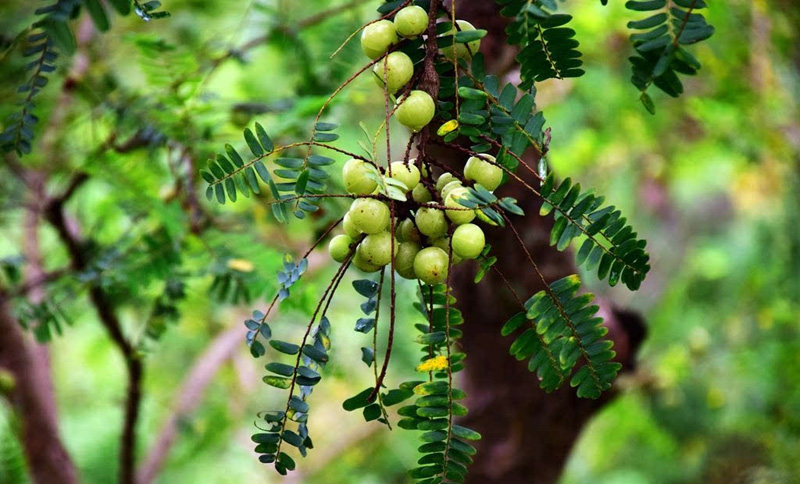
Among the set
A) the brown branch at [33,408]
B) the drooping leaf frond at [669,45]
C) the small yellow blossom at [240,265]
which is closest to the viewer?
the drooping leaf frond at [669,45]

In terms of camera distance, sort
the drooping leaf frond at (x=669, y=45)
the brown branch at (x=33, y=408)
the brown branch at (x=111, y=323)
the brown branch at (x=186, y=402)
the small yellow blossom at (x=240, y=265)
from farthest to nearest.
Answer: the brown branch at (x=186, y=402) → the brown branch at (x=33, y=408) → the brown branch at (x=111, y=323) → the small yellow blossom at (x=240, y=265) → the drooping leaf frond at (x=669, y=45)

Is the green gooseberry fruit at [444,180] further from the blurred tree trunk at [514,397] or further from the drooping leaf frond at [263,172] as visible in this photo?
the blurred tree trunk at [514,397]

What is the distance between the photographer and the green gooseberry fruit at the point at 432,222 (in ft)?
1.11

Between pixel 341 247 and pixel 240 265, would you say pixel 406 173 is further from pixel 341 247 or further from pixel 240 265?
pixel 240 265

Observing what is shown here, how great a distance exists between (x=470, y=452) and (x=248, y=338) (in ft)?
0.45

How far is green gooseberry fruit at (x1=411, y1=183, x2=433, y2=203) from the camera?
367mm

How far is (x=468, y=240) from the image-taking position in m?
0.33

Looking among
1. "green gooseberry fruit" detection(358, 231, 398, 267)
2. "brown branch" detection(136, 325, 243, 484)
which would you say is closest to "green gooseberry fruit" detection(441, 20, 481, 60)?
"green gooseberry fruit" detection(358, 231, 398, 267)

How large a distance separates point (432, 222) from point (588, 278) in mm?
1446

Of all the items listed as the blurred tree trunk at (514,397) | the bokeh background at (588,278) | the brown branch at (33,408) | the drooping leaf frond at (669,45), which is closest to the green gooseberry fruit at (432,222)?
the drooping leaf frond at (669,45)

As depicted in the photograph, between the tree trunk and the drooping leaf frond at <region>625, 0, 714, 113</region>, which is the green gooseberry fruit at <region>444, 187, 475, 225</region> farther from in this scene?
the tree trunk

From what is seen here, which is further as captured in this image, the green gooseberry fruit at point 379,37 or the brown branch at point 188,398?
the brown branch at point 188,398

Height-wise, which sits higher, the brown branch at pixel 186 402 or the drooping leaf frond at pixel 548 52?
the drooping leaf frond at pixel 548 52

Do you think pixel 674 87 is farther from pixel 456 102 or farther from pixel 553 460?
pixel 553 460
